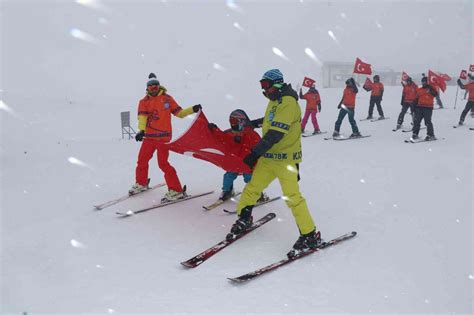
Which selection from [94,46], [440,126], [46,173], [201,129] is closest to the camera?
[201,129]

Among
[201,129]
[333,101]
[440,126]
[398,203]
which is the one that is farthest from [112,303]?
[333,101]

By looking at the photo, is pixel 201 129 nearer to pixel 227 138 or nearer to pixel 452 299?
pixel 227 138

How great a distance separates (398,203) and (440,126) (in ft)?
30.6

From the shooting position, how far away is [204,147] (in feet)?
17.3

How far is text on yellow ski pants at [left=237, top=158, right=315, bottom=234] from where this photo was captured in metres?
4.35

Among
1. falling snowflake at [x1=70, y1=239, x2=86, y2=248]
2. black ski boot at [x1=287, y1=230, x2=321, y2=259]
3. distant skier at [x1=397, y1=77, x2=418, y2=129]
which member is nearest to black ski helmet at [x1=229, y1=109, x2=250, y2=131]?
black ski boot at [x1=287, y1=230, x2=321, y2=259]

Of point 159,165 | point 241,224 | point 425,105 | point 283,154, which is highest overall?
point 425,105

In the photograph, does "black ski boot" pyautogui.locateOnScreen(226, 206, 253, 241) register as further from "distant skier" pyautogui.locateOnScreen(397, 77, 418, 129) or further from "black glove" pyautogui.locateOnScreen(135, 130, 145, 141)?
"distant skier" pyautogui.locateOnScreen(397, 77, 418, 129)

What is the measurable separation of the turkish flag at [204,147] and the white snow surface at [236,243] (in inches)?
33.3

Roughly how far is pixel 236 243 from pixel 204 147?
1.42 metres

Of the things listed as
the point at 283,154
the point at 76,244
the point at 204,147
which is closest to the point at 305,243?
the point at 283,154

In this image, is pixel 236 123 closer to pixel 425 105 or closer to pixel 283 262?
pixel 283 262

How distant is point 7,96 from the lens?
23203 mm

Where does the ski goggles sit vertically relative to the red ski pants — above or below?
above
